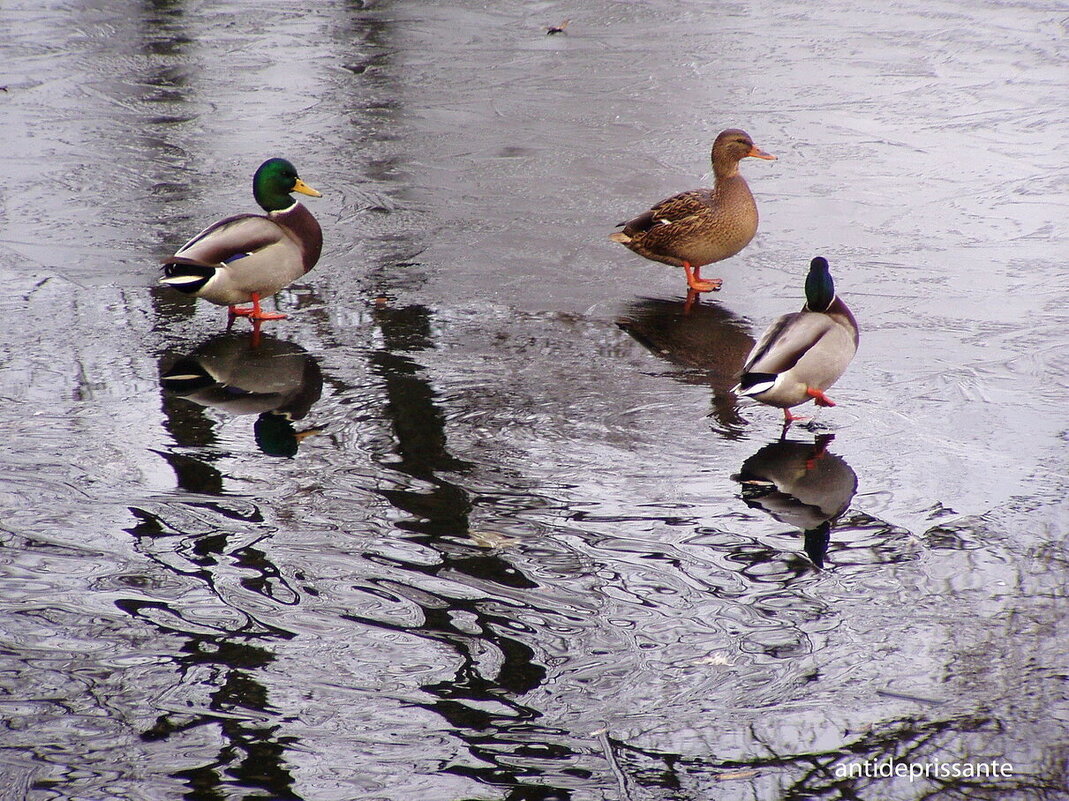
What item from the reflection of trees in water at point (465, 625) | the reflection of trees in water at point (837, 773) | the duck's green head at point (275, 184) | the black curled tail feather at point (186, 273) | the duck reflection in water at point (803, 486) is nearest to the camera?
the reflection of trees in water at point (837, 773)

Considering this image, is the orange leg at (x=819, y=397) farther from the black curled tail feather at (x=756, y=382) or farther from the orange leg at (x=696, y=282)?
the orange leg at (x=696, y=282)

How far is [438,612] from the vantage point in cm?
346

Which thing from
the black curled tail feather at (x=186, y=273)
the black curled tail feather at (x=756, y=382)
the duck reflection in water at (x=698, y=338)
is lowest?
the duck reflection in water at (x=698, y=338)

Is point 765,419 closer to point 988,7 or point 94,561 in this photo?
point 94,561

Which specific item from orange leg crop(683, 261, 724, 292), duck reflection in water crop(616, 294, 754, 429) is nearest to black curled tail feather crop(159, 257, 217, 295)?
duck reflection in water crop(616, 294, 754, 429)

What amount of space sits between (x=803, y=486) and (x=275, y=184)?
315 centimetres

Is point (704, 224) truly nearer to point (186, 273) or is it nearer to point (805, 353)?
point (805, 353)

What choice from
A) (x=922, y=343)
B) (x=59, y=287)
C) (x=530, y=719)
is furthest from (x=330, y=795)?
(x=59, y=287)

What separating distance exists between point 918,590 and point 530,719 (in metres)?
1.30

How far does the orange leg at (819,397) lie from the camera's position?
4.59m

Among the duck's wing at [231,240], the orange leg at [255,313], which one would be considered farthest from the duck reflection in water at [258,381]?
the duck's wing at [231,240]

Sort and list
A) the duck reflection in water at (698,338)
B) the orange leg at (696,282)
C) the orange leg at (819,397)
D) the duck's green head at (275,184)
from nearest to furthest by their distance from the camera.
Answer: the orange leg at (819,397)
the duck reflection in water at (698,338)
the duck's green head at (275,184)
the orange leg at (696,282)

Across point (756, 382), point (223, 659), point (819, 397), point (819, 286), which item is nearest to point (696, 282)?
point (819, 286)

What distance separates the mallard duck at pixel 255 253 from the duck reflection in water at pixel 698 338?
5.26 feet
